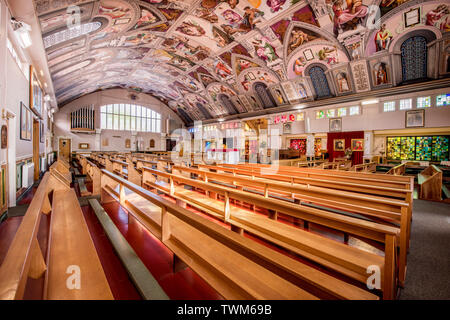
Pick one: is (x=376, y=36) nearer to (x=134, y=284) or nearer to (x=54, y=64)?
(x=134, y=284)

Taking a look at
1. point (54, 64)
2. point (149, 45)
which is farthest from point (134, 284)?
point (149, 45)

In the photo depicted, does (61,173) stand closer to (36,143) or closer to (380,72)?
(36,143)

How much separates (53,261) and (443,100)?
45.0 ft

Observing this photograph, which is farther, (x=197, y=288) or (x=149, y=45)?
(x=149, y=45)

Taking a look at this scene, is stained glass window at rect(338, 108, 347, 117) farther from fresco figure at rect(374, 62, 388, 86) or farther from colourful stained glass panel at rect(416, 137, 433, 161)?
colourful stained glass panel at rect(416, 137, 433, 161)

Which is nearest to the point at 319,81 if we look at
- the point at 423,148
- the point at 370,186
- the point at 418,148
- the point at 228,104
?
the point at 418,148

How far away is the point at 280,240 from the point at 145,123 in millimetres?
22592

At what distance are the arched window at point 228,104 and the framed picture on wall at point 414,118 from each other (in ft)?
37.7

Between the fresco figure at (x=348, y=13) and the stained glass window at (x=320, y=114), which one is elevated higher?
the fresco figure at (x=348, y=13)

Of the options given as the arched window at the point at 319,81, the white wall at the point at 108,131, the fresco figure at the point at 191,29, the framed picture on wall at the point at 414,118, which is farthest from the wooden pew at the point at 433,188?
the white wall at the point at 108,131

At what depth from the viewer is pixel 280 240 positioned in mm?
1976

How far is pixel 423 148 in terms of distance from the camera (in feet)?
32.8

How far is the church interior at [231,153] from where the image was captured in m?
1.41

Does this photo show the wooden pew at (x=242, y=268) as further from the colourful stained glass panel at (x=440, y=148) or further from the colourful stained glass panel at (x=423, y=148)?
the colourful stained glass panel at (x=423, y=148)
